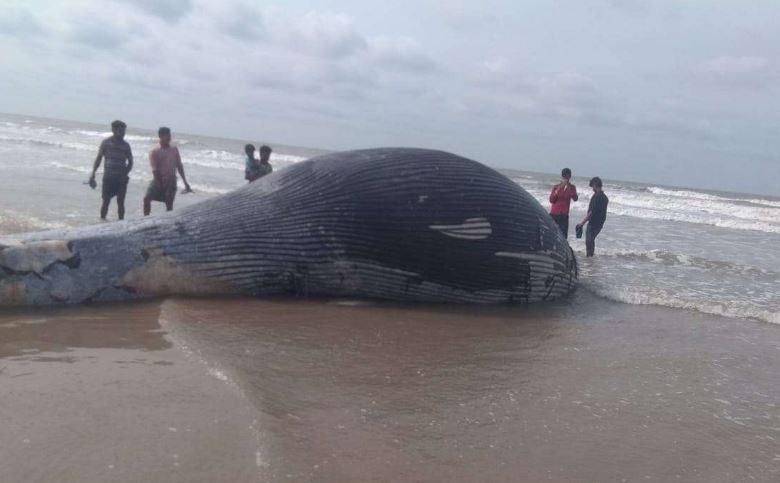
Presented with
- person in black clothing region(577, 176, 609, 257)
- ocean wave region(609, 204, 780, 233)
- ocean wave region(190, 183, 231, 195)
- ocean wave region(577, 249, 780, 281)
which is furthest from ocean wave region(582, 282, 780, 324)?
ocean wave region(609, 204, 780, 233)

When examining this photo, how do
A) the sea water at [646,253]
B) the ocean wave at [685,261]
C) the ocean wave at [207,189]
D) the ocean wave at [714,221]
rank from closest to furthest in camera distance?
the sea water at [646,253], the ocean wave at [685,261], the ocean wave at [207,189], the ocean wave at [714,221]

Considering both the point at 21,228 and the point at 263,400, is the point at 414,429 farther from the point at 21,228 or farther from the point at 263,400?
the point at 21,228

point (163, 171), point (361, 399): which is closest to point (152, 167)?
point (163, 171)

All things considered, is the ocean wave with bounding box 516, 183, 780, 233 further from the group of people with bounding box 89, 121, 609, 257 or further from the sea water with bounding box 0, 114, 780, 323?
the group of people with bounding box 89, 121, 609, 257

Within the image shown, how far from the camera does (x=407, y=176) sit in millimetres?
6250

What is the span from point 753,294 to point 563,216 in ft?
12.3

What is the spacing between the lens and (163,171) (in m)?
9.90

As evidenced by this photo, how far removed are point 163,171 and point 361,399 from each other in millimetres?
7201

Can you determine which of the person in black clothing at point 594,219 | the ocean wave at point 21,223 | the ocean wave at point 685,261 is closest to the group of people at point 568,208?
the person in black clothing at point 594,219

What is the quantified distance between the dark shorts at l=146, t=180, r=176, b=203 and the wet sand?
4.80 meters

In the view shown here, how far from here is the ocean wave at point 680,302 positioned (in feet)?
23.2

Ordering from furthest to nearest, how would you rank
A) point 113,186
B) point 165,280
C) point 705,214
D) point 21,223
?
point 705,214 < point 113,186 < point 21,223 < point 165,280

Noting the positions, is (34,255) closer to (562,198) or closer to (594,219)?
(562,198)

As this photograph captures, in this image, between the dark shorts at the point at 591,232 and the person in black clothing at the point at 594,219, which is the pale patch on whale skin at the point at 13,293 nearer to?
the person in black clothing at the point at 594,219
